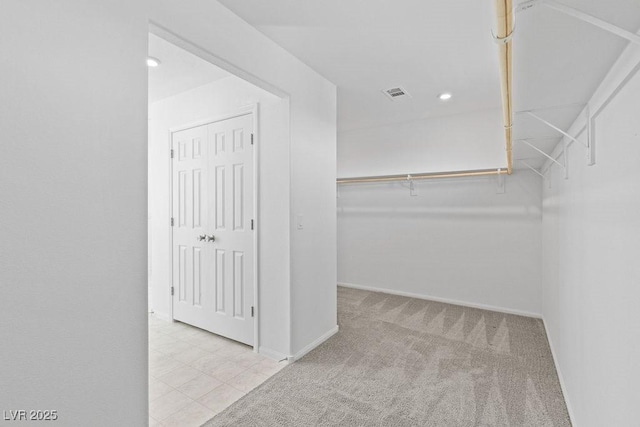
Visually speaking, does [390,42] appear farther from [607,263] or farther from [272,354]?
[272,354]

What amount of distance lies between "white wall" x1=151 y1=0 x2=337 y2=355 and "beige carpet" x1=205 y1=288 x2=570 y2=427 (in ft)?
1.13

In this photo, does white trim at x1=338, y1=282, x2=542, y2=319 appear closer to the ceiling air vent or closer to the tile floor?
the tile floor

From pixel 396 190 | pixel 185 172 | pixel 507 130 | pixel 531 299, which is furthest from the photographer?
pixel 396 190

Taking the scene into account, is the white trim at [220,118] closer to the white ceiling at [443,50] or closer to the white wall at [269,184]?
the white wall at [269,184]

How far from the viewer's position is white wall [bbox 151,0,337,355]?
1.70 m

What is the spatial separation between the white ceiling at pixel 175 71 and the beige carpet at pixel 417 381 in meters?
2.53

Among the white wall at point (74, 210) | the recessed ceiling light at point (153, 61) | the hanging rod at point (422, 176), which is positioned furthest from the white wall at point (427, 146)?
the white wall at point (74, 210)

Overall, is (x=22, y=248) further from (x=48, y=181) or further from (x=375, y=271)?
(x=375, y=271)

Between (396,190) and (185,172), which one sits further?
(396,190)

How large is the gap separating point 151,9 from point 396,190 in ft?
11.5

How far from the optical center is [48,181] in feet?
3.52

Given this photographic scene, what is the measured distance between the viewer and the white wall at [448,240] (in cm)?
350

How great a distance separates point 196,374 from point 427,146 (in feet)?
11.7

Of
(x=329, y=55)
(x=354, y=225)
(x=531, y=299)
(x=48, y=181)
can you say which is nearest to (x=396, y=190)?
(x=354, y=225)
